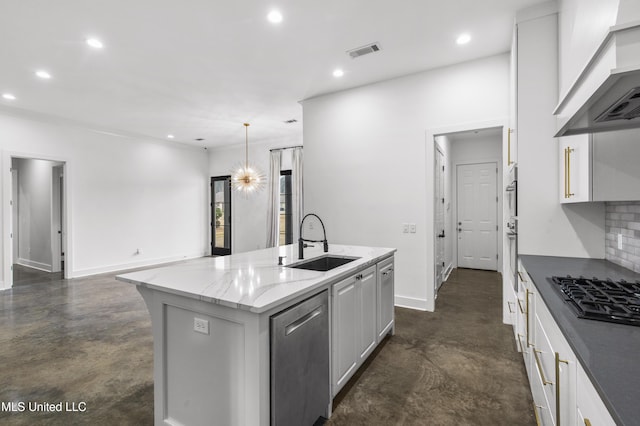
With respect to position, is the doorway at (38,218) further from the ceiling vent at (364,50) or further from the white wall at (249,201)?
the ceiling vent at (364,50)

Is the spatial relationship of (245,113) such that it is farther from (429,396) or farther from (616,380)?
(616,380)

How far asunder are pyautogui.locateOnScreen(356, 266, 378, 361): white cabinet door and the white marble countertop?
0.38 ft

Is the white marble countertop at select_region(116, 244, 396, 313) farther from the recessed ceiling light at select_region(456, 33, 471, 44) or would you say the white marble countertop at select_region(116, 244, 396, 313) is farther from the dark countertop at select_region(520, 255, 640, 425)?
the recessed ceiling light at select_region(456, 33, 471, 44)

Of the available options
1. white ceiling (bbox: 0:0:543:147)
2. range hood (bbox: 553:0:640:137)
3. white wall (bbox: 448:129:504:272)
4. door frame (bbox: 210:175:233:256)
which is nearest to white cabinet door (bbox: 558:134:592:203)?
range hood (bbox: 553:0:640:137)

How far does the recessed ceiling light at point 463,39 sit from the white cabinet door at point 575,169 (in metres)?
1.47

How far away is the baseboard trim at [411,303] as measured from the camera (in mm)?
3902

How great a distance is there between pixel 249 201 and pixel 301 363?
6449 millimetres

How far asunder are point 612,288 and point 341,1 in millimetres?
2772

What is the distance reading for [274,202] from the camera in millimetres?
7105

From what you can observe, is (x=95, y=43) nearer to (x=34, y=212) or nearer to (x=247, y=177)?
(x=247, y=177)

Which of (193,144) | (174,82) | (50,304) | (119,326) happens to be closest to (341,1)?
(174,82)

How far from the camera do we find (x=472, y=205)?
657 cm

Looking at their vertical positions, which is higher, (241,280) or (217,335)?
(241,280)

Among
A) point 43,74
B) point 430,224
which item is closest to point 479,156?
point 430,224
